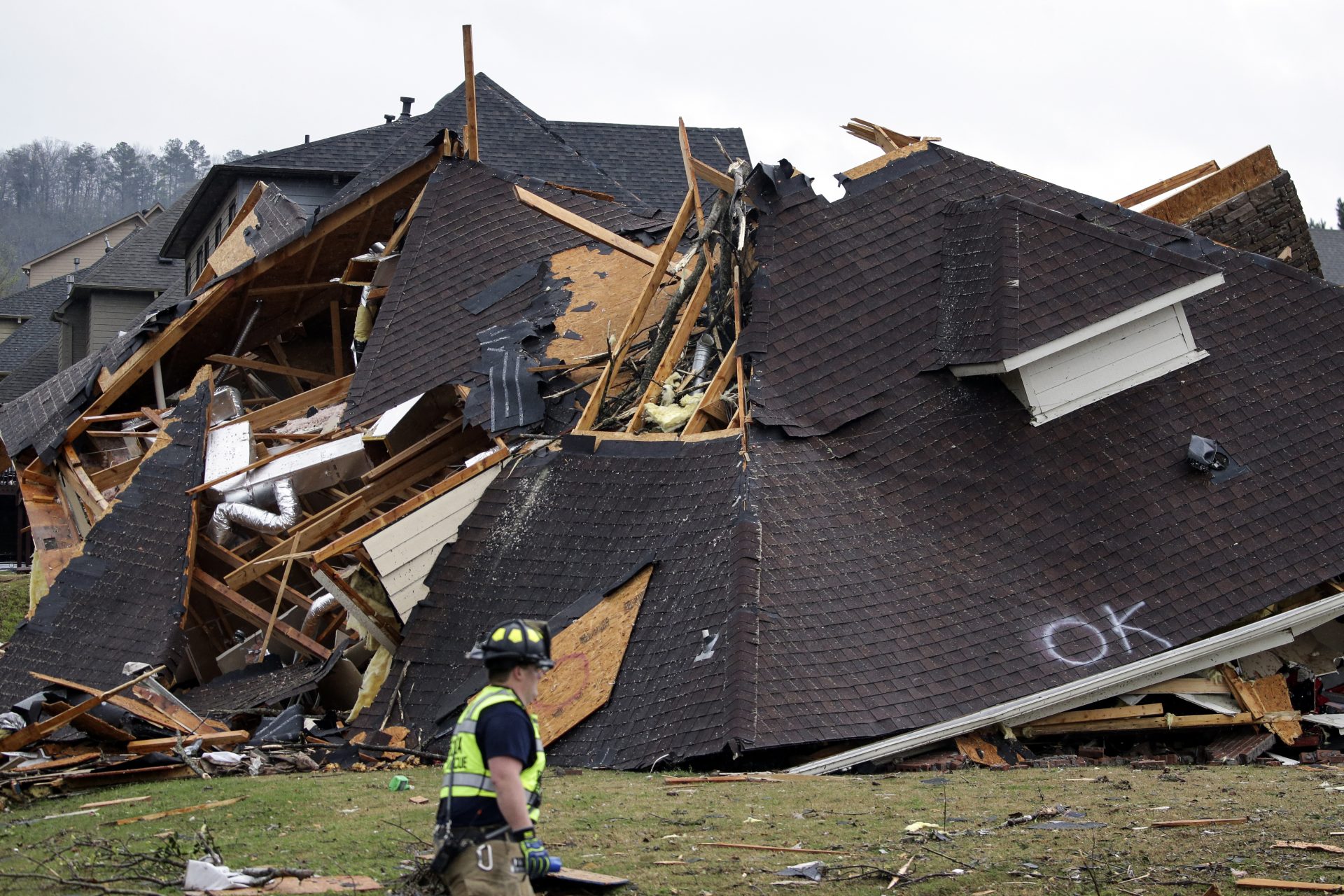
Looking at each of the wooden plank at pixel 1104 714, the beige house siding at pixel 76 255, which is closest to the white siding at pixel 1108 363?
the wooden plank at pixel 1104 714

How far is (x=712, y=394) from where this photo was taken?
1186 centimetres

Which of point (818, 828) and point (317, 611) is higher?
point (317, 611)

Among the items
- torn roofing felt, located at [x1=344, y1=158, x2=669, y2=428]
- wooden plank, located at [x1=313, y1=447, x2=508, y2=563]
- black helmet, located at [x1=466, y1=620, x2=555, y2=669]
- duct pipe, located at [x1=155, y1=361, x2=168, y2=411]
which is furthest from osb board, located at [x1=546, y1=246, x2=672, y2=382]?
black helmet, located at [x1=466, y1=620, x2=555, y2=669]

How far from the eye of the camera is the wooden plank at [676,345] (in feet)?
40.1

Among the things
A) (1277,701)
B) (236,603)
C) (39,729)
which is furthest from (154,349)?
(1277,701)

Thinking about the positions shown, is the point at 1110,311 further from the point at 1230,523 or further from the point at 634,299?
the point at 634,299

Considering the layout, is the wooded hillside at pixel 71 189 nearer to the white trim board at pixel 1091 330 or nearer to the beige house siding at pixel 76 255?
the beige house siding at pixel 76 255

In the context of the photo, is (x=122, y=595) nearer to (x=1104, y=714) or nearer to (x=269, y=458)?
(x=269, y=458)

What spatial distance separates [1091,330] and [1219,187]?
4.13m

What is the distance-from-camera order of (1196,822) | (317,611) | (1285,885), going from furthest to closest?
(317,611) → (1196,822) → (1285,885)

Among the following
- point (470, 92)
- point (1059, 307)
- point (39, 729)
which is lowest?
point (39, 729)

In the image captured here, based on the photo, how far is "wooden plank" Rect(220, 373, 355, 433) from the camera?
15.4 meters

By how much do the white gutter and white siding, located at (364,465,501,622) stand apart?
4152 millimetres

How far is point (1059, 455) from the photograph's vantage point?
11.7m
